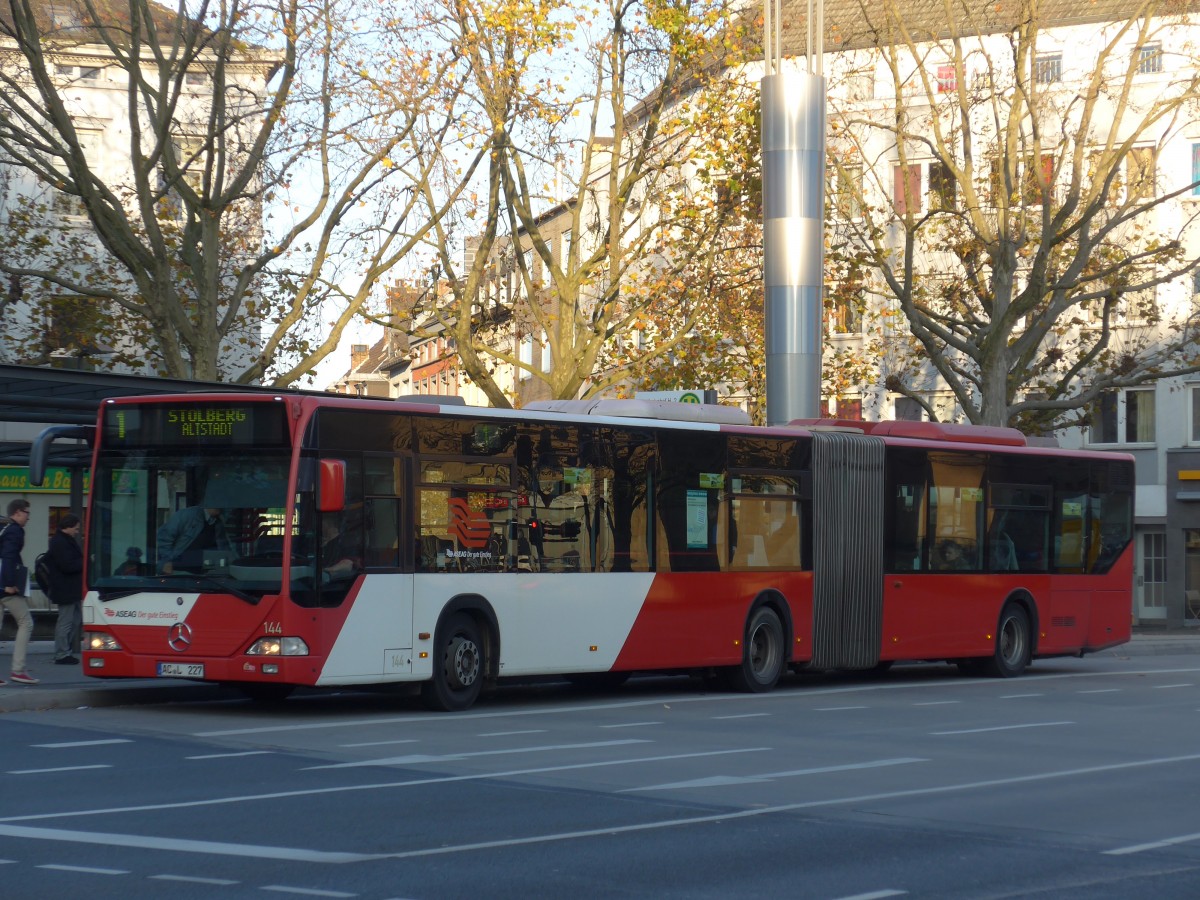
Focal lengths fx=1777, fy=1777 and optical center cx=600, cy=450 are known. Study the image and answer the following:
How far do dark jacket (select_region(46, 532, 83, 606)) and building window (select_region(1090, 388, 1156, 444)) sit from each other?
34362 millimetres

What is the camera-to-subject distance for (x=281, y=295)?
31.1 m

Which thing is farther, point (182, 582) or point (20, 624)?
point (20, 624)

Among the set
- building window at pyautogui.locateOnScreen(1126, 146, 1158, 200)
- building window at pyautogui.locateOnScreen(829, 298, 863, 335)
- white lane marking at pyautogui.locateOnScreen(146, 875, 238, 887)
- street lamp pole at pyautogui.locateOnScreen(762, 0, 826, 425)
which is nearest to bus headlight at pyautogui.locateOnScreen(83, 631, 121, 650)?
white lane marking at pyautogui.locateOnScreen(146, 875, 238, 887)

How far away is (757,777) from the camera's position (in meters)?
11.8

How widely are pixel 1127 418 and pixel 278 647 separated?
123ft

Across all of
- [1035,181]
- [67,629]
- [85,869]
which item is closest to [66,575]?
[67,629]

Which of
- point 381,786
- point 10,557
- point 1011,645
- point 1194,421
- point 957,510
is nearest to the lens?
point 381,786

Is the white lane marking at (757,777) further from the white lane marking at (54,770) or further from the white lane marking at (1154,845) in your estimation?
the white lane marking at (54,770)

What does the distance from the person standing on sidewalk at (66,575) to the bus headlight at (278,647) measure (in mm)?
4596

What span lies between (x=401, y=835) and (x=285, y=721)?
22.3 feet

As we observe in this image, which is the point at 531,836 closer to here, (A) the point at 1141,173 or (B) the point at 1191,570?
(A) the point at 1141,173

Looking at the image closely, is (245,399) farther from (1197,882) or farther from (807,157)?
(807,157)

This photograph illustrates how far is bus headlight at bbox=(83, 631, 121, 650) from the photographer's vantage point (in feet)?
52.7

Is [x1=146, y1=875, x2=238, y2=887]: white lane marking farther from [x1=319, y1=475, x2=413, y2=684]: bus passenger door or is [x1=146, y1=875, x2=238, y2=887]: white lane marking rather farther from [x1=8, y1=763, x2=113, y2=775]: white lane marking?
[x1=319, y1=475, x2=413, y2=684]: bus passenger door
